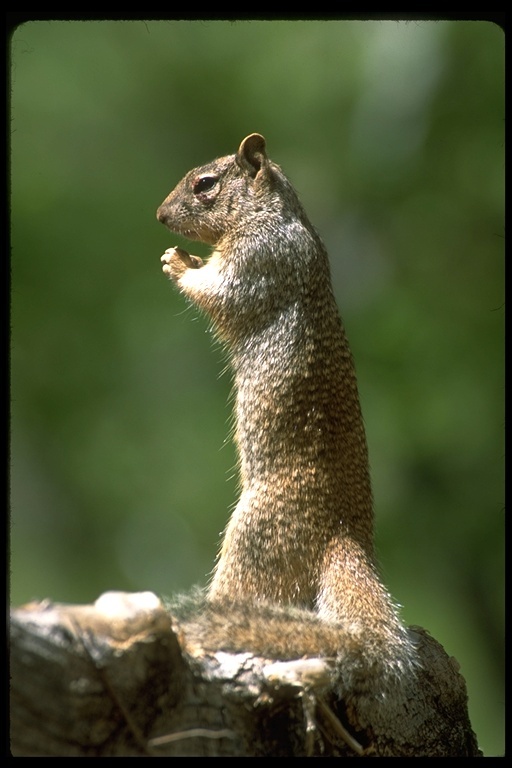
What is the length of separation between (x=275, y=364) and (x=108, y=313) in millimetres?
7137

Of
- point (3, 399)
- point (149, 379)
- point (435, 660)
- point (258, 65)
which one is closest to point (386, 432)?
point (149, 379)

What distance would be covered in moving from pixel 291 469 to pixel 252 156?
2045mm

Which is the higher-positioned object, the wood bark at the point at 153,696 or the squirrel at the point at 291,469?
the squirrel at the point at 291,469

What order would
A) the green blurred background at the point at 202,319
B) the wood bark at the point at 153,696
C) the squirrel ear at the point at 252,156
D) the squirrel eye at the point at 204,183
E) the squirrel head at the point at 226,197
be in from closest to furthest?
1. the wood bark at the point at 153,696
2. the squirrel head at the point at 226,197
3. the squirrel ear at the point at 252,156
4. the squirrel eye at the point at 204,183
5. the green blurred background at the point at 202,319

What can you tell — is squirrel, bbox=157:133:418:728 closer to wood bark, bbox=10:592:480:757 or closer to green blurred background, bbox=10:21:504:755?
wood bark, bbox=10:592:480:757

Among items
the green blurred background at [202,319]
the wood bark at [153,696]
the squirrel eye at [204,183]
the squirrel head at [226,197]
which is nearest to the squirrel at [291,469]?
the squirrel head at [226,197]

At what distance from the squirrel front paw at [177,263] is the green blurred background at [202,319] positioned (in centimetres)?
393

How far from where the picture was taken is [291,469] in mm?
4250

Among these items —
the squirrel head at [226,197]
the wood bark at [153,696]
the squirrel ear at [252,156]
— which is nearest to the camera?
the wood bark at [153,696]

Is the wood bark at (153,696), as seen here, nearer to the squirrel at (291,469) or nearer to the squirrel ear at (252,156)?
the squirrel at (291,469)

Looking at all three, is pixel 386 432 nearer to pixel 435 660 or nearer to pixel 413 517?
pixel 413 517

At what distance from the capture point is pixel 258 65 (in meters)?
10.8

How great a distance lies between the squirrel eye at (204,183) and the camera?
5372 millimetres

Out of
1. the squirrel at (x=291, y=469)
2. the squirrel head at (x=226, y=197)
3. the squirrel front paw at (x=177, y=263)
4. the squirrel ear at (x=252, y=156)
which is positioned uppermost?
the squirrel ear at (x=252, y=156)
